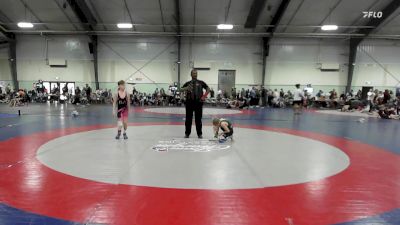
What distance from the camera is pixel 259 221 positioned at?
335 cm

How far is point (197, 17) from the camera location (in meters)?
23.8

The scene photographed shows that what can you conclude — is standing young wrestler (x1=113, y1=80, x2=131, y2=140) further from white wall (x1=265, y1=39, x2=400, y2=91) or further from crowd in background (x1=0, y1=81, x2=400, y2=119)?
white wall (x1=265, y1=39, x2=400, y2=91)

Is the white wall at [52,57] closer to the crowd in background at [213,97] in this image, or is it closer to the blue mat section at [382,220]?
the crowd in background at [213,97]

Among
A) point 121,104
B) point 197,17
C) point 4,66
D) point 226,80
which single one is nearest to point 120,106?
point 121,104

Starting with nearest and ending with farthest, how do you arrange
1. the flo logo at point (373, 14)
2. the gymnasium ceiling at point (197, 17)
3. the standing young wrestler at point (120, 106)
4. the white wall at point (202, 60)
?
the standing young wrestler at point (120, 106)
the flo logo at point (373, 14)
the gymnasium ceiling at point (197, 17)
the white wall at point (202, 60)

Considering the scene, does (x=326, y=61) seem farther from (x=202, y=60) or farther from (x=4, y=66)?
(x=4, y=66)

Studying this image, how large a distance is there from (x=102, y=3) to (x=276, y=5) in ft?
43.2

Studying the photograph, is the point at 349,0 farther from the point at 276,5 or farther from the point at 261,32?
the point at 261,32

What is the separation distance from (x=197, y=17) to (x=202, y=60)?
426 cm

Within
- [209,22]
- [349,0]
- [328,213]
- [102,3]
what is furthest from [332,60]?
[328,213]

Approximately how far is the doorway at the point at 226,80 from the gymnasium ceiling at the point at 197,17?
349 cm

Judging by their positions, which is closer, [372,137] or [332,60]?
[372,137]

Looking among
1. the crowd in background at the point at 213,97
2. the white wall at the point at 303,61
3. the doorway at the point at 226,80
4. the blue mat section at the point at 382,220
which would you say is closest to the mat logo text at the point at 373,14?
the white wall at the point at 303,61

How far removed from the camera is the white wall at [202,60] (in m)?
26.6
